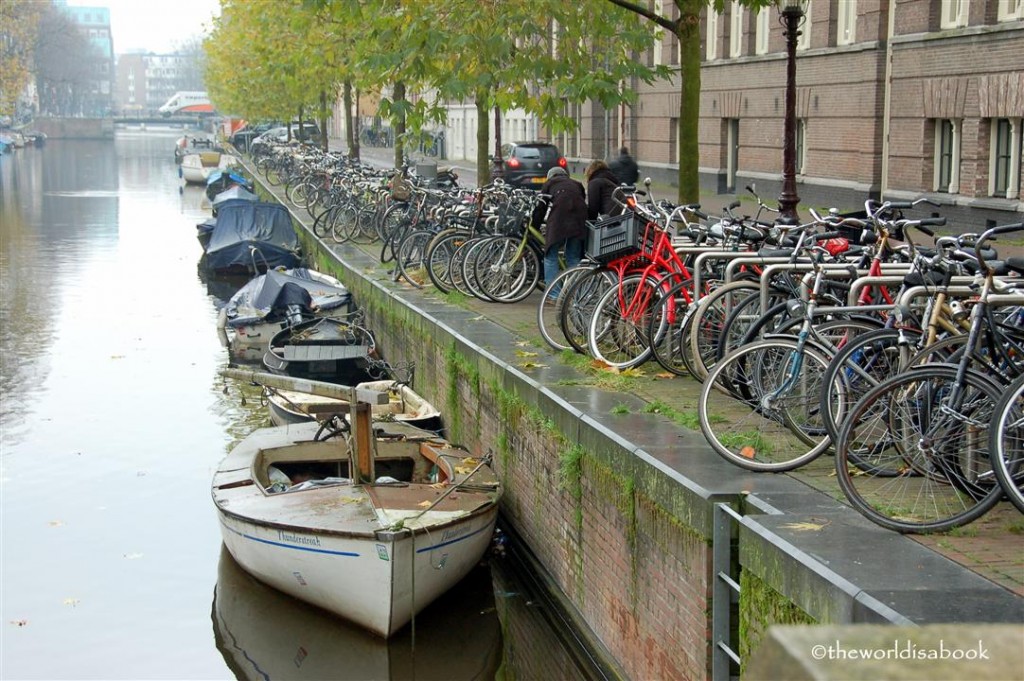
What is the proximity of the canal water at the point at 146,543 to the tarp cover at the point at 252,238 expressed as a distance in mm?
1642

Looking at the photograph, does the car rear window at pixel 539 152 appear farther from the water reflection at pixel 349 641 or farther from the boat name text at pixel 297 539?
the boat name text at pixel 297 539

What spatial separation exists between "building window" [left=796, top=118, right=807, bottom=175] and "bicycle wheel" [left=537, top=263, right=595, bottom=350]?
59.1 ft

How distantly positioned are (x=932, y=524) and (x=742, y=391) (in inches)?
66.2

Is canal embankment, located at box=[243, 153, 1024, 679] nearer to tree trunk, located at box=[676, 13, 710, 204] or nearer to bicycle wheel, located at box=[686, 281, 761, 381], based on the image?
bicycle wheel, located at box=[686, 281, 761, 381]

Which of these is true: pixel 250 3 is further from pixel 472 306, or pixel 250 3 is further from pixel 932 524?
pixel 932 524

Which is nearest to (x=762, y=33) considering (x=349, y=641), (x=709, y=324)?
(x=709, y=324)

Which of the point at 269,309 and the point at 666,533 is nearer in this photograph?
the point at 666,533

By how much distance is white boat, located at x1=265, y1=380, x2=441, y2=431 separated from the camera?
13.1m

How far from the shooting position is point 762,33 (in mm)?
31672

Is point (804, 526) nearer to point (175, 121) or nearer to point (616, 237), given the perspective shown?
point (616, 237)

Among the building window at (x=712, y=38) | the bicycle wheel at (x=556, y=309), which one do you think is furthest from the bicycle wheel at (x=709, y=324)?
the building window at (x=712, y=38)

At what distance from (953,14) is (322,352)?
12341 mm

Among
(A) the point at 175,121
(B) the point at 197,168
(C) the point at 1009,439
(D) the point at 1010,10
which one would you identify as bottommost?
(B) the point at 197,168

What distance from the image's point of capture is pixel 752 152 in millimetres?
31609
